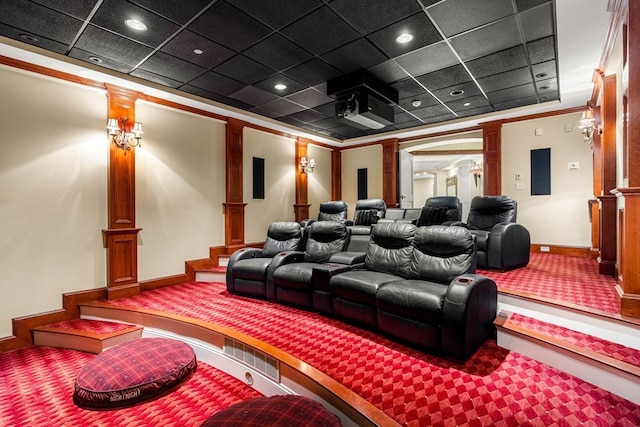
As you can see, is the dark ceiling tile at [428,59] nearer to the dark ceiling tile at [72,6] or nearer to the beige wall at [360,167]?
the dark ceiling tile at [72,6]

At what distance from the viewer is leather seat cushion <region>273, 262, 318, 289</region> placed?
3284 millimetres

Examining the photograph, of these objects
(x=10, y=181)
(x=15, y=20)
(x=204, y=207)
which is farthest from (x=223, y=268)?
(x=15, y=20)

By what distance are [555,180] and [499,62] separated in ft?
9.71

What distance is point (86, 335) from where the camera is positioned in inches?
119

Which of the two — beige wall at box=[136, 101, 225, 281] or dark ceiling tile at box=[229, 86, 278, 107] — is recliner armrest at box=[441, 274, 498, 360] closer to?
dark ceiling tile at box=[229, 86, 278, 107]

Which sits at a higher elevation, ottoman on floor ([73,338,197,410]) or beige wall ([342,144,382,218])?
beige wall ([342,144,382,218])

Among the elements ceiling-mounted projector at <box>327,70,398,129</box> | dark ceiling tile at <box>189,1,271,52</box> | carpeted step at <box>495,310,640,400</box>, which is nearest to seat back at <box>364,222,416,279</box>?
carpeted step at <box>495,310,640,400</box>

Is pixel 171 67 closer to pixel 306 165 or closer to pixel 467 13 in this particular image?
pixel 467 13

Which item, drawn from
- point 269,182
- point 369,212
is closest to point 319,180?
point 269,182

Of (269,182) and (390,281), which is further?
(269,182)

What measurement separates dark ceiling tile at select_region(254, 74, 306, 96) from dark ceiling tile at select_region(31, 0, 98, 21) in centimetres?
199

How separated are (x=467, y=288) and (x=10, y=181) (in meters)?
4.58

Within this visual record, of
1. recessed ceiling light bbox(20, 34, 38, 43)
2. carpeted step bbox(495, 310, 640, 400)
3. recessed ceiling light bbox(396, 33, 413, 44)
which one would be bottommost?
carpeted step bbox(495, 310, 640, 400)

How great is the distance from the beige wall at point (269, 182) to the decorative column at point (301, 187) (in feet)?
0.38
